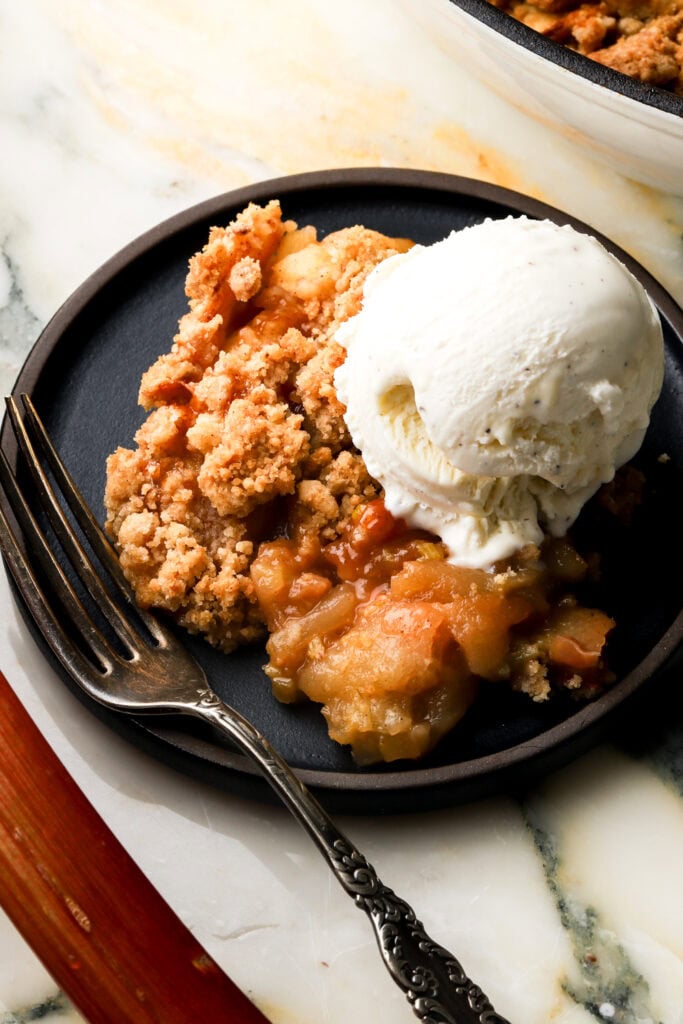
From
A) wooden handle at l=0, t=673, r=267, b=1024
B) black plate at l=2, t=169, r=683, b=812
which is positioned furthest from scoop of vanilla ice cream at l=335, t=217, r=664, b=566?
wooden handle at l=0, t=673, r=267, b=1024

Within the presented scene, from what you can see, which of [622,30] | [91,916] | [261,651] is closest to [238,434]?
[261,651]

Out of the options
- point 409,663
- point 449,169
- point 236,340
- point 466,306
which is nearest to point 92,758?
point 409,663

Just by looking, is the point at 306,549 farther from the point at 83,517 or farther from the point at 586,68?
the point at 586,68

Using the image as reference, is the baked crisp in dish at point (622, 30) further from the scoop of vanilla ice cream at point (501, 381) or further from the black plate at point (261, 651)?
the scoop of vanilla ice cream at point (501, 381)

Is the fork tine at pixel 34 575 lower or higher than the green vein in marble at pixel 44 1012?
higher

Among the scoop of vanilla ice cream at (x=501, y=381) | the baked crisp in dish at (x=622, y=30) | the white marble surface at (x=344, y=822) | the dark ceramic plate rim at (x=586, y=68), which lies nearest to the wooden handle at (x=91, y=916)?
the white marble surface at (x=344, y=822)

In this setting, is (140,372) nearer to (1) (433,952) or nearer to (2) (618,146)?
(2) (618,146)

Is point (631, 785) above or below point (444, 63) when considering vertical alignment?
below
